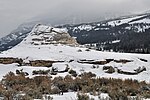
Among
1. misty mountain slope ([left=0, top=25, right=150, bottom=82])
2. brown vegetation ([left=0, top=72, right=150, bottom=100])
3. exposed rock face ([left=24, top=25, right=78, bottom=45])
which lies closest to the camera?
brown vegetation ([left=0, top=72, right=150, bottom=100])

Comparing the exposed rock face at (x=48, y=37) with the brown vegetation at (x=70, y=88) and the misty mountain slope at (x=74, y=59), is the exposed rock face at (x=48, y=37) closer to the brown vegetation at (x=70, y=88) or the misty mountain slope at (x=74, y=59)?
the misty mountain slope at (x=74, y=59)

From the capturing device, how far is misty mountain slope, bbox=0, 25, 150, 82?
27812 millimetres

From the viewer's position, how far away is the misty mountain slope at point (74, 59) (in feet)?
91.2

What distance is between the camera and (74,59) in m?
33.7

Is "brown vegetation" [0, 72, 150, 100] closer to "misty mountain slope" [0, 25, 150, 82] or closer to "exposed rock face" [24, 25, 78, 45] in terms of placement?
"misty mountain slope" [0, 25, 150, 82]

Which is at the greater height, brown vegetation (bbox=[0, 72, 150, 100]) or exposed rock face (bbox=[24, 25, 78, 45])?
exposed rock face (bbox=[24, 25, 78, 45])

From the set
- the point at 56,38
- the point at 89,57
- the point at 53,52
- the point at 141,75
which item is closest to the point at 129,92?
the point at 141,75

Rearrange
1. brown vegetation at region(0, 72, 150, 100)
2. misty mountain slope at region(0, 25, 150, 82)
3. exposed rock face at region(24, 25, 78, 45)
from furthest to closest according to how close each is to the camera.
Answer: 1. exposed rock face at region(24, 25, 78, 45)
2. misty mountain slope at region(0, 25, 150, 82)
3. brown vegetation at region(0, 72, 150, 100)

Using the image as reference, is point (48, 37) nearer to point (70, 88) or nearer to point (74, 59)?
point (74, 59)

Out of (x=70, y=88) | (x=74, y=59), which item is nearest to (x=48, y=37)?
(x=74, y=59)

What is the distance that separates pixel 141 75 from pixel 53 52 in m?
13.5

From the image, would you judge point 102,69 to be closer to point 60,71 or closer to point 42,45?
point 60,71

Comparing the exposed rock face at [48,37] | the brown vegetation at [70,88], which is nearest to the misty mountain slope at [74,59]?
the exposed rock face at [48,37]

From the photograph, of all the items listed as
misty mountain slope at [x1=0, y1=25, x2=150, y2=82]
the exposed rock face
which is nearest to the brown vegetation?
misty mountain slope at [x1=0, y1=25, x2=150, y2=82]
